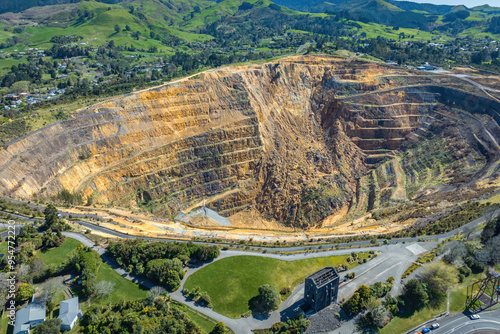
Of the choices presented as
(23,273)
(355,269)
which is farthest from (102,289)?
(355,269)

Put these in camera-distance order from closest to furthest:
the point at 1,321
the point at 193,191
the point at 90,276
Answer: the point at 1,321 < the point at 90,276 < the point at 193,191

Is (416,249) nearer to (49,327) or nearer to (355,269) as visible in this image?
(355,269)

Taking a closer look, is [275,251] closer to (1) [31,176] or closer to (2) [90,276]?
(2) [90,276]

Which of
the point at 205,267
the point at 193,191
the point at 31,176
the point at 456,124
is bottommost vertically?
the point at 193,191

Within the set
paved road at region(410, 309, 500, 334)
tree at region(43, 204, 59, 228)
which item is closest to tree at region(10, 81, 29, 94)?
tree at region(43, 204, 59, 228)

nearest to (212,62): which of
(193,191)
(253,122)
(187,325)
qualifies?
(253,122)

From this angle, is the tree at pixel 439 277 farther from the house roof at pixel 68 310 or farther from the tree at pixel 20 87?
the tree at pixel 20 87
